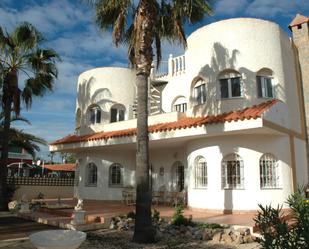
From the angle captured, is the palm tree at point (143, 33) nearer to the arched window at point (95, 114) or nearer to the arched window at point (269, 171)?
the arched window at point (269, 171)

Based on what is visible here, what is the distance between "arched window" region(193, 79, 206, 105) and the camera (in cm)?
1722

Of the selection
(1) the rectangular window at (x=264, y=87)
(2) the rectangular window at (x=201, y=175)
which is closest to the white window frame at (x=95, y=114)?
(2) the rectangular window at (x=201, y=175)

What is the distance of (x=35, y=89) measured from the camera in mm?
18609

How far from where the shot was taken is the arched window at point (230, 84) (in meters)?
16.3

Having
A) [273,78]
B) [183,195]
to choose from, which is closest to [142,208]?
[183,195]

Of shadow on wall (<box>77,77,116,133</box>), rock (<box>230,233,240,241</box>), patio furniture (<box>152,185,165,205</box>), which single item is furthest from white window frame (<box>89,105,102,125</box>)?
rock (<box>230,233,240,241</box>)

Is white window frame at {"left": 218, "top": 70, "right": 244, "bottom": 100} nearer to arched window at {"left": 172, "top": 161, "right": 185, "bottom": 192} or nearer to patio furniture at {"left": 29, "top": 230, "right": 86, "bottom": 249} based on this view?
arched window at {"left": 172, "top": 161, "right": 185, "bottom": 192}

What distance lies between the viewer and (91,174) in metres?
23.9

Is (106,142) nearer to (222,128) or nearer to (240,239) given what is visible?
(222,128)

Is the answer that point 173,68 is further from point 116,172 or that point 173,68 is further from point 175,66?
point 116,172

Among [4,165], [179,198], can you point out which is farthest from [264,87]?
[4,165]

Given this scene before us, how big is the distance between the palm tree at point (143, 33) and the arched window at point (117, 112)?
11716mm

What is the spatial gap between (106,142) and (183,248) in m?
11.5

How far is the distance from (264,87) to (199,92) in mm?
3261
